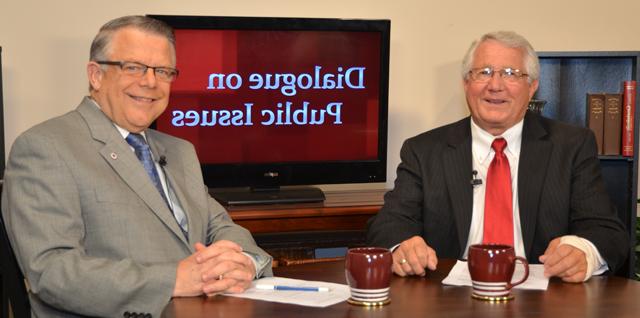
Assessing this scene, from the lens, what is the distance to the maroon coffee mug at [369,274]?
1.98 m

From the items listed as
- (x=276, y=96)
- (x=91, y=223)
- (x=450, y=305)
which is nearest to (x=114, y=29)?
(x=91, y=223)

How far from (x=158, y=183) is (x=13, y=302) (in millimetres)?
527

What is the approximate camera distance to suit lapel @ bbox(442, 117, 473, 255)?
9.66 ft

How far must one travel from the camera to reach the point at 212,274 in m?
2.12

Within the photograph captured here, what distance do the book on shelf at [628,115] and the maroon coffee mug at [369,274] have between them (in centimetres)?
238

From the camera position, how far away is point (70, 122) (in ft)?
8.06

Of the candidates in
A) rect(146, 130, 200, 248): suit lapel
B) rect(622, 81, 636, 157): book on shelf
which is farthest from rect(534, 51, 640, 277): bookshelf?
rect(146, 130, 200, 248): suit lapel

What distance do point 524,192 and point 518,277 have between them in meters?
0.72

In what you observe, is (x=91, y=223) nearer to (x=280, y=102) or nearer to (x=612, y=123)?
(x=280, y=102)

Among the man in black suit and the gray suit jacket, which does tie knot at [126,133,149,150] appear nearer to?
the gray suit jacket


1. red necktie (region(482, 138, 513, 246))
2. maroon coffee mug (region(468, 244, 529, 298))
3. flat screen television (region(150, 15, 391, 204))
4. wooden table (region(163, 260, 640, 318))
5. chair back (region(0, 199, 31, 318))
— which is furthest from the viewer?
flat screen television (region(150, 15, 391, 204))

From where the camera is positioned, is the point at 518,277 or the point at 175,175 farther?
the point at 175,175

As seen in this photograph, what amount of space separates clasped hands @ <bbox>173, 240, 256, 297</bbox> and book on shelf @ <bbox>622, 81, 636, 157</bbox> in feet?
7.80

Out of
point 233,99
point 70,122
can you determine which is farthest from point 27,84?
point 70,122
